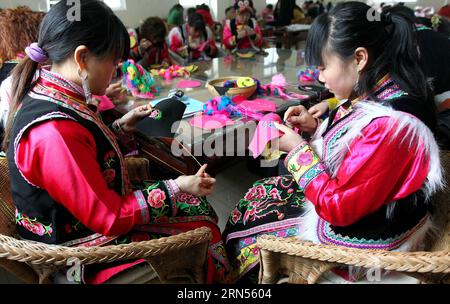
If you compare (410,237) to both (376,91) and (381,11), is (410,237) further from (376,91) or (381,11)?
(381,11)

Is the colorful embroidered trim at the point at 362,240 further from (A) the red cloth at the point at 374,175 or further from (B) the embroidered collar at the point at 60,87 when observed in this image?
(B) the embroidered collar at the point at 60,87

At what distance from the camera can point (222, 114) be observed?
1.56 meters

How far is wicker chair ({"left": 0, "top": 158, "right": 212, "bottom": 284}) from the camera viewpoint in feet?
2.41

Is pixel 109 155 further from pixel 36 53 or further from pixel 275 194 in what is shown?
pixel 275 194

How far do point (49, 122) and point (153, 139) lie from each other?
0.66 meters

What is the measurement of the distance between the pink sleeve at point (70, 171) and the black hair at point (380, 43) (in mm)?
772

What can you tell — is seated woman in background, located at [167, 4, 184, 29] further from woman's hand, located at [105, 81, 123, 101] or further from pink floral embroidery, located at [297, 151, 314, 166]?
pink floral embroidery, located at [297, 151, 314, 166]

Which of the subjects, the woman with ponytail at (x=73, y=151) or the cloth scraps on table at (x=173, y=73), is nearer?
the woman with ponytail at (x=73, y=151)

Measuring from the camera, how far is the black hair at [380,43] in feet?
2.97

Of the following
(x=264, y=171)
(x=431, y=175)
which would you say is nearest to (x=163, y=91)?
(x=264, y=171)

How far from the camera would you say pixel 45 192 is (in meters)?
0.88

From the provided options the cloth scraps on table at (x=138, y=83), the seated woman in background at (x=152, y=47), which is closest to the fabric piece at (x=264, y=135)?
the cloth scraps on table at (x=138, y=83)

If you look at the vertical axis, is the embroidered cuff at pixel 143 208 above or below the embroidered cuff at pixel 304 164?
below

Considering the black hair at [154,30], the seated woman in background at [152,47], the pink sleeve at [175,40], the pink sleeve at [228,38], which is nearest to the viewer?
the seated woman in background at [152,47]
